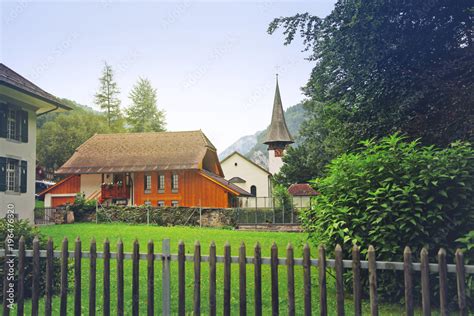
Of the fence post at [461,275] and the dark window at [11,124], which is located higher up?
the dark window at [11,124]

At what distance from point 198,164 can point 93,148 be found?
11.2 m

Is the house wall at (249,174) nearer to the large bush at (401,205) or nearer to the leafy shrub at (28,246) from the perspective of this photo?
the leafy shrub at (28,246)

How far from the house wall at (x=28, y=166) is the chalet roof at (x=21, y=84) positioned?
1.31 meters

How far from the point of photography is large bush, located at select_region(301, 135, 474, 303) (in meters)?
6.94

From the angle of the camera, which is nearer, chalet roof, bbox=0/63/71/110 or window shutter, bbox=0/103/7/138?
chalet roof, bbox=0/63/71/110

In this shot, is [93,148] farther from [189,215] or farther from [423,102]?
[423,102]

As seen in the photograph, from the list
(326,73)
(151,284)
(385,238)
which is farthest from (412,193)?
(326,73)

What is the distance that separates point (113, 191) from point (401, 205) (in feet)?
110

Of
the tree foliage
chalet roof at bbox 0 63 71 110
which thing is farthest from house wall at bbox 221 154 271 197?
the tree foliage

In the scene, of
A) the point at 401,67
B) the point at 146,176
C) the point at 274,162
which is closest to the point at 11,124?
the point at 401,67

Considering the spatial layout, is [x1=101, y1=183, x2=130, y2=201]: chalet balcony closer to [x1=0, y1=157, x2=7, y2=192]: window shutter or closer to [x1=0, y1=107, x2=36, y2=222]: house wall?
[x1=0, y1=107, x2=36, y2=222]: house wall

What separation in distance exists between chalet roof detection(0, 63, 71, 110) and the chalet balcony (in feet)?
51.7

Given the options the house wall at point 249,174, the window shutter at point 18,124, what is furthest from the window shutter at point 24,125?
the house wall at point 249,174

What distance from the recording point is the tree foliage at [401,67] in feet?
41.2
